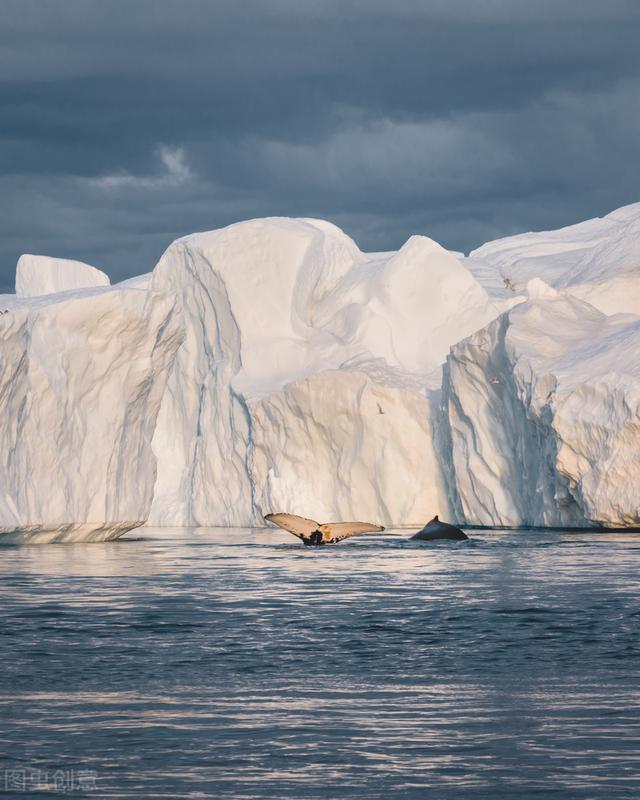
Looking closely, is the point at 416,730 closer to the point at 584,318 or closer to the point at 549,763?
the point at 549,763

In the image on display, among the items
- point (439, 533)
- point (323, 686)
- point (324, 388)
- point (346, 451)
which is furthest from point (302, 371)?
point (323, 686)

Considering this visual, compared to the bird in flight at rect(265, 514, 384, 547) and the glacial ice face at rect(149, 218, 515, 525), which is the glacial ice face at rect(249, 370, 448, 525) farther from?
the bird in flight at rect(265, 514, 384, 547)

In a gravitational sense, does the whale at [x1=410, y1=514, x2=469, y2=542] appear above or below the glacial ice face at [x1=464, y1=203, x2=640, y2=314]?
below

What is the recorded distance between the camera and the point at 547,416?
41.3 meters

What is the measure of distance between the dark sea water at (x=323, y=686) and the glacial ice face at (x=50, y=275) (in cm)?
5452

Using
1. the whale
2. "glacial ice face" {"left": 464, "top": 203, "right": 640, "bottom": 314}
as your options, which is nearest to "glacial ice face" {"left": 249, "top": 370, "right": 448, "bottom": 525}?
"glacial ice face" {"left": 464, "top": 203, "right": 640, "bottom": 314}

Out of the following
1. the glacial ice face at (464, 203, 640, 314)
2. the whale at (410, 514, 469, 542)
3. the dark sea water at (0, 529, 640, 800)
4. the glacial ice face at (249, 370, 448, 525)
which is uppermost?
the glacial ice face at (464, 203, 640, 314)

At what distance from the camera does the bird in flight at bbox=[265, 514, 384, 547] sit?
3747cm

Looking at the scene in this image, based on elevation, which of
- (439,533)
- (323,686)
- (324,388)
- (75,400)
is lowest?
(323,686)

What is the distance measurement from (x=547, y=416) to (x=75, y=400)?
1451 centimetres

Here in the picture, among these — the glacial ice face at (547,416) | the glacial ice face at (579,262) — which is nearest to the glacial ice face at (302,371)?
the glacial ice face at (547,416)

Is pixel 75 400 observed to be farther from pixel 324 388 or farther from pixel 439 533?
pixel 324 388

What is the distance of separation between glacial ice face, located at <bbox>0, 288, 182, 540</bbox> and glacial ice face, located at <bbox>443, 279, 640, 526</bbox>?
11.8 metres

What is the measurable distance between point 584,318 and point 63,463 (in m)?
20.2
